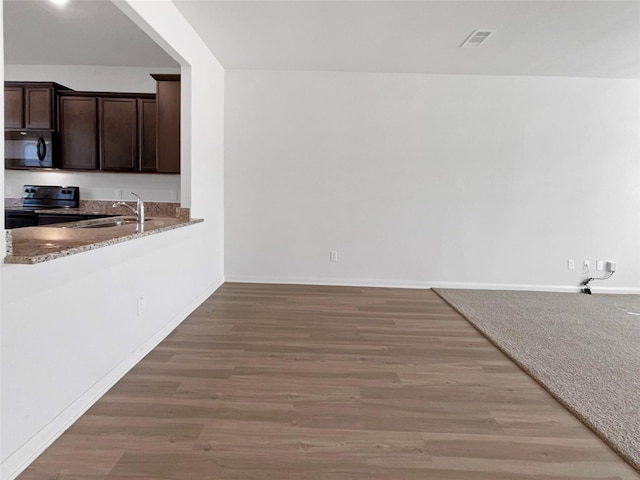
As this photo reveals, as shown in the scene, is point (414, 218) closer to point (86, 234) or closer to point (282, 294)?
point (282, 294)

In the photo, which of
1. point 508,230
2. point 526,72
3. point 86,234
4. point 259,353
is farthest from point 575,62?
point 86,234

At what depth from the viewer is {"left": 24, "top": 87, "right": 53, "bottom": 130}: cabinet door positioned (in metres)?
4.73

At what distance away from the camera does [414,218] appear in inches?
207

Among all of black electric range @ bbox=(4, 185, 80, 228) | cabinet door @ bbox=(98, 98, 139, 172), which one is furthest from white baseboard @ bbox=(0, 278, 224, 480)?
black electric range @ bbox=(4, 185, 80, 228)

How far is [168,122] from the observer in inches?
170

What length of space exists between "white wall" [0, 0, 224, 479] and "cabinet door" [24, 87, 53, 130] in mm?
1893

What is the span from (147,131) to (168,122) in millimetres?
720

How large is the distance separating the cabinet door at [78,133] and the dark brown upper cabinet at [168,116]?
1.07 metres

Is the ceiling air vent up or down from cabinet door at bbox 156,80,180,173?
up

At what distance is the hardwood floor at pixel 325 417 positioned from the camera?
1.80 m

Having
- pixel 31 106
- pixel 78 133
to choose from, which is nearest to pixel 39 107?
pixel 31 106

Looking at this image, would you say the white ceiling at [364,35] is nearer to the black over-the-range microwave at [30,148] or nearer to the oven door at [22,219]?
the black over-the-range microwave at [30,148]

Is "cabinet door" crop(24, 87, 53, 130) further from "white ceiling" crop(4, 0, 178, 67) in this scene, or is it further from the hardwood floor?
the hardwood floor

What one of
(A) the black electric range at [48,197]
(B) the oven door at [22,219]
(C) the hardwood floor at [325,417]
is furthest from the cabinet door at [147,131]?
(C) the hardwood floor at [325,417]
